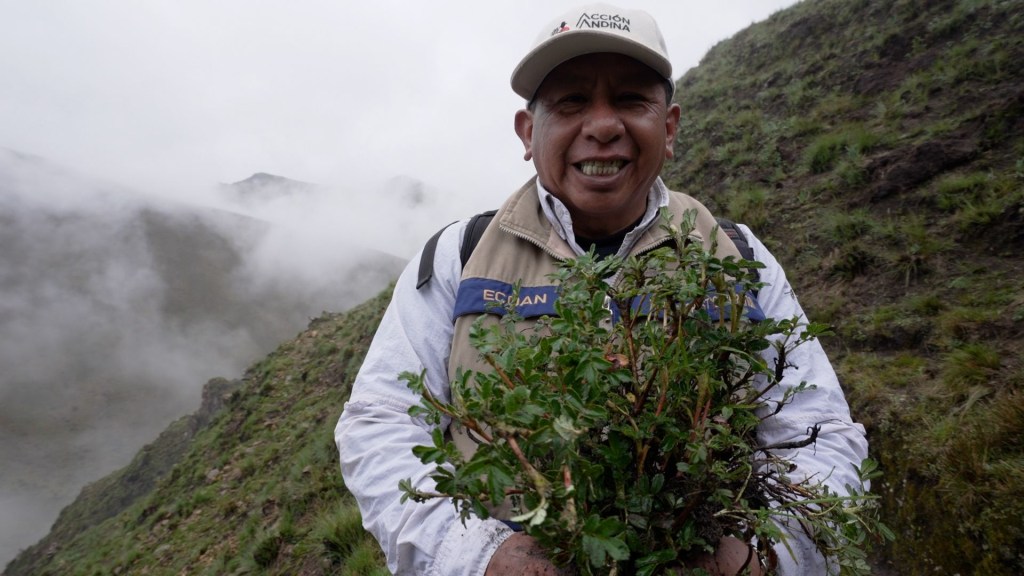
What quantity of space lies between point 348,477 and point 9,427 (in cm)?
8538

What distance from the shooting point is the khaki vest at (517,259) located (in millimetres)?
1928

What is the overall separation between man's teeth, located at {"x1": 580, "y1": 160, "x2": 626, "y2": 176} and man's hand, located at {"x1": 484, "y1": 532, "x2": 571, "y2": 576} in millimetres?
1516

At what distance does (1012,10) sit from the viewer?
841 centimetres

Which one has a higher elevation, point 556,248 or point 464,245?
point 464,245

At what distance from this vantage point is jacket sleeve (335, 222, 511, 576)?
1417mm

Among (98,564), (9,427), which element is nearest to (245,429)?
(98,564)

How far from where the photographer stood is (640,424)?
0.96 metres

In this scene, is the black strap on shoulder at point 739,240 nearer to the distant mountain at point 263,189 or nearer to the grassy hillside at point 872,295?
the grassy hillside at point 872,295

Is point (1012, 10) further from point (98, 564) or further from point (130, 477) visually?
point (130, 477)

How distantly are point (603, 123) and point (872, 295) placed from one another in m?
4.62

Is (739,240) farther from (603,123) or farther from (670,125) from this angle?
(603,123)

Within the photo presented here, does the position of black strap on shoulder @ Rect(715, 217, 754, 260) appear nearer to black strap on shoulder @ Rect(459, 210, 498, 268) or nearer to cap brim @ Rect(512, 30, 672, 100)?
cap brim @ Rect(512, 30, 672, 100)

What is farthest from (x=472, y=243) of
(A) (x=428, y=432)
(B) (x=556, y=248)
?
(A) (x=428, y=432)

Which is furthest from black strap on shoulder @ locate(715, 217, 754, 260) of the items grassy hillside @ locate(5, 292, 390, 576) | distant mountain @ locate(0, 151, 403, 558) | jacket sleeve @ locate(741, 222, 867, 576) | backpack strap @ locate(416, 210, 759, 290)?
distant mountain @ locate(0, 151, 403, 558)
